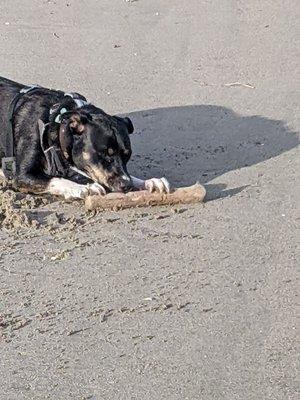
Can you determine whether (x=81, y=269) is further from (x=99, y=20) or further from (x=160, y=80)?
(x=99, y=20)

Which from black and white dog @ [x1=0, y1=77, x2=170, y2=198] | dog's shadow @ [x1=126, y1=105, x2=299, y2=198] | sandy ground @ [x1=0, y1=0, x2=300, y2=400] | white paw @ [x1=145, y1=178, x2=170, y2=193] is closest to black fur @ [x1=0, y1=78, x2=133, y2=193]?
black and white dog @ [x1=0, y1=77, x2=170, y2=198]

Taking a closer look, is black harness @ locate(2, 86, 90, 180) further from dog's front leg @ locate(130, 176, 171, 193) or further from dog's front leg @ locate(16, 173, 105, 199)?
dog's front leg @ locate(130, 176, 171, 193)

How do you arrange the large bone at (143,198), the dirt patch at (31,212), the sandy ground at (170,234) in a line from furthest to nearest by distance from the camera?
the large bone at (143,198), the dirt patch at (31,212), the sandy ground at (170,234)

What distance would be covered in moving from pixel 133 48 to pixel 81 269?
12.3 feet

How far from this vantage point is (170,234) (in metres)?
5.33

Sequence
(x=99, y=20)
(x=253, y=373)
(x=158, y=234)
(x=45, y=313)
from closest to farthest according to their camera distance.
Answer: (x=253, y=373), (x=45, y=313), (x=158, y=234), (x=99, y=20)

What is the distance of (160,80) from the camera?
776cm

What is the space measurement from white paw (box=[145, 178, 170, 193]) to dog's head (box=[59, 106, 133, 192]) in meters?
0.18

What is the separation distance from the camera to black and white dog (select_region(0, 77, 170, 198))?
5906 millimetres

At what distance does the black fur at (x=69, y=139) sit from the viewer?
594 cm

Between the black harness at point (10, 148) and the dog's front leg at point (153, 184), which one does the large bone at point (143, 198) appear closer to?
the dog's front leg at point (153, 184)

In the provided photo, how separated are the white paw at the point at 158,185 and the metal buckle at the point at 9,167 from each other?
85cm

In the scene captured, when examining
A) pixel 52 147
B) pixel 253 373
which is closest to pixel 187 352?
pixel 253 373

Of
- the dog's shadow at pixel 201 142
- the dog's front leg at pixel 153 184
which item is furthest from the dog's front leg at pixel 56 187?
the dog's shadow at pixel 201 142
